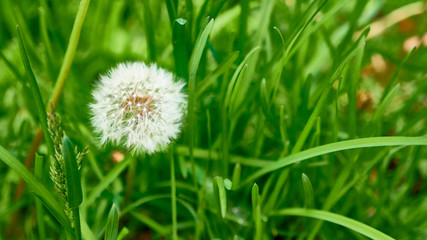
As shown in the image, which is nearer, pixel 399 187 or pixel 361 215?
pixel 361 215

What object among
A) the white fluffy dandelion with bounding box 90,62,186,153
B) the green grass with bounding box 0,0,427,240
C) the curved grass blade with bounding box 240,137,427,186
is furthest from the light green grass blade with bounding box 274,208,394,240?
the white fluffy dandelion with bounding box 90,62,186,153

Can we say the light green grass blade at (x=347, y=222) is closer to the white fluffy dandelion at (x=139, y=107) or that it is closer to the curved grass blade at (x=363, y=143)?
the curved grass blade at (x=363, y=143)

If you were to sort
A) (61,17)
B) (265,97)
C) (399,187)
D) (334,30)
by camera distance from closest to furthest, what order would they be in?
1. (265,97)
2. (399,187)
3. (61,17)
4. (334,30)

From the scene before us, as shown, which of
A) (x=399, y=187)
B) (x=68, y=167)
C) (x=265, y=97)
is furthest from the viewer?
(x=399, y=187)

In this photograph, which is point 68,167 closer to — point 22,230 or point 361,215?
point 22,230

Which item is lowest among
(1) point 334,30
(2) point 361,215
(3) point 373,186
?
(2) point 361,215

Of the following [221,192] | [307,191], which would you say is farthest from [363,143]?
[221,192]

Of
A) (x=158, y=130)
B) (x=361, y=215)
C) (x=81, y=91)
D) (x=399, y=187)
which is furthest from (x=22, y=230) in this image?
(x=399, y=187)

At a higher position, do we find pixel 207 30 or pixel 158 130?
pixel 207 30
